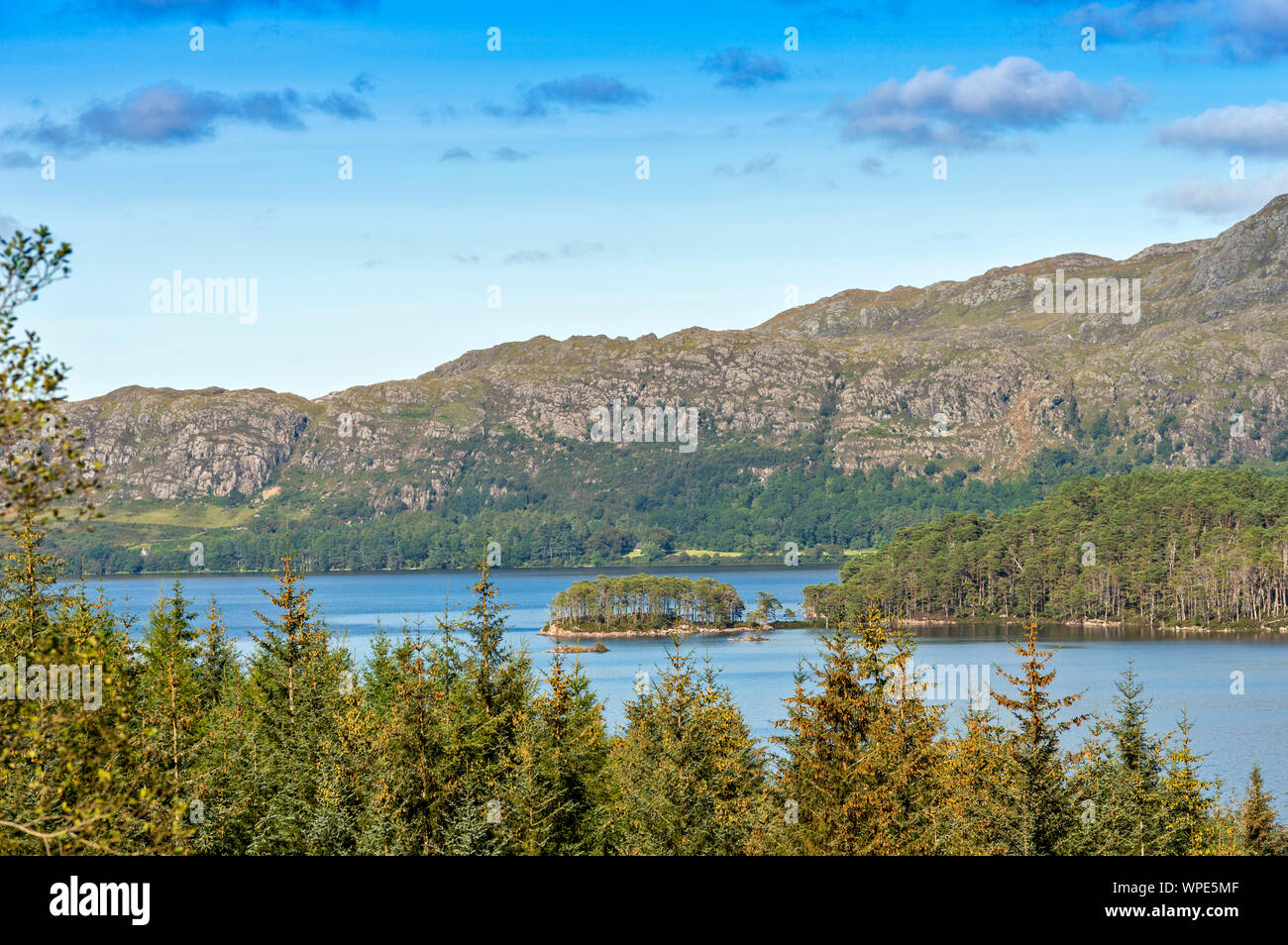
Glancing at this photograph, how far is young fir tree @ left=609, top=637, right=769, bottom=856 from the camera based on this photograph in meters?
34.9

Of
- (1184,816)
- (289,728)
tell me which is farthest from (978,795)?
(289,728)

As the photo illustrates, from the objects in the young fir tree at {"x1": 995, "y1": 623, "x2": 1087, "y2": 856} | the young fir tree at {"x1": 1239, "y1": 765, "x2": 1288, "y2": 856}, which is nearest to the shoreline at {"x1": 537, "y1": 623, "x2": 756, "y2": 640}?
the young fir tree at {"x1": 1239, "y1": 765, "x2": 1288, "y2": 856}

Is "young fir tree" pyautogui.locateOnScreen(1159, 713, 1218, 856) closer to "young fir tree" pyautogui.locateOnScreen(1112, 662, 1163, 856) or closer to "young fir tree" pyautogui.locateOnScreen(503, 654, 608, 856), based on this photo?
"young fir tree" pyautogui.locateOnScreen(1112, 662, 1163, 856)

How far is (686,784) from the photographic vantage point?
116ft

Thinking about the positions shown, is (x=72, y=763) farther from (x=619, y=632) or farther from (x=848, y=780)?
(x=619, y=632)

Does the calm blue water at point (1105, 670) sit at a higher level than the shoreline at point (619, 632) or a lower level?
higher

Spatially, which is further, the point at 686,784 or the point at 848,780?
the point at 686,784

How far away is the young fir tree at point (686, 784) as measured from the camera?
34906 millimetres

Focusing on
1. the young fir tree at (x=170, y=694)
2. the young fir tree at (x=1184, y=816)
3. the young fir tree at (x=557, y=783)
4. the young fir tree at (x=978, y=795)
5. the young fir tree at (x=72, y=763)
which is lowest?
the young fir tree at (x=1184, y=816)

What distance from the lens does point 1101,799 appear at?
42500 millimetres

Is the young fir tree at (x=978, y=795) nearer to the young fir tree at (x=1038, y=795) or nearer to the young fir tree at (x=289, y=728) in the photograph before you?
the young fir tree at (x=1038, y=795)

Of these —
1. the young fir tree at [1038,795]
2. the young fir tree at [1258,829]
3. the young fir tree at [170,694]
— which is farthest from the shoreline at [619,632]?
the young fir tree at [1038,795]
